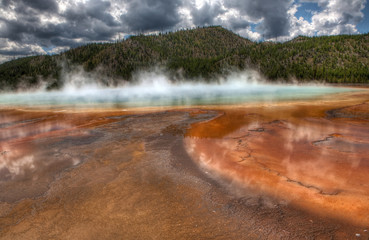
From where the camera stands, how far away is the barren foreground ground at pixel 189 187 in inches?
147

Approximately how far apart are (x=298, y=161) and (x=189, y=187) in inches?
128

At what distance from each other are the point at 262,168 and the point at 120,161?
4.03 metres

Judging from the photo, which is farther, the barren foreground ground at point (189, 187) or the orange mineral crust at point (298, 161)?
the orange mineral crust at point (298, 161)

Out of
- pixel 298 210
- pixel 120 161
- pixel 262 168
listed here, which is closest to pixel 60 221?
pixel 120 161

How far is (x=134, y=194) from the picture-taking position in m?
4.86

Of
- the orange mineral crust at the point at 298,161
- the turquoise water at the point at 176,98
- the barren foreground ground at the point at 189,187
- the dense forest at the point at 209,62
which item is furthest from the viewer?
the dense forest at the point at 209,62

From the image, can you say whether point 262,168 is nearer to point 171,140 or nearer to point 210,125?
point 171,140

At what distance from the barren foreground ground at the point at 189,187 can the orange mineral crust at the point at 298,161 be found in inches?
1.0

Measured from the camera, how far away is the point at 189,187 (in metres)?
5.11

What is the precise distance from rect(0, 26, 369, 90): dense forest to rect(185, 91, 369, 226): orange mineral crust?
78784 mm

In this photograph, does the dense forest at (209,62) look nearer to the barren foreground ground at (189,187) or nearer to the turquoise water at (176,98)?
the turquoise water at (176,98)

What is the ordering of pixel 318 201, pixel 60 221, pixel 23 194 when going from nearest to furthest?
1. pixel 60 221
2. pixel 318 201
3. pixel 23 194

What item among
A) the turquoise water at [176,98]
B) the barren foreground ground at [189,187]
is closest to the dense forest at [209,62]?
the turquoise water at [176,98]

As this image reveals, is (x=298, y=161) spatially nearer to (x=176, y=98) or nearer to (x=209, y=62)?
(x=176, y=98)
